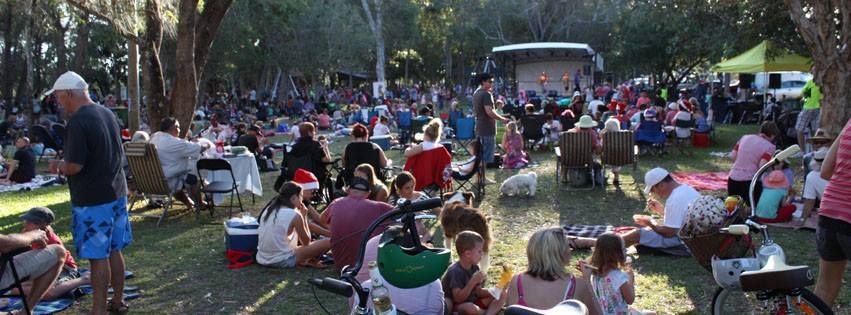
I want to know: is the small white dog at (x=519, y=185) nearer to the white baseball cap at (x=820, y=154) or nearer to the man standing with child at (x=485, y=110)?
the man standing with child at (x=485, y=110)

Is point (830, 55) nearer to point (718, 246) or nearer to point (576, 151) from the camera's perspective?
point (576, 151)

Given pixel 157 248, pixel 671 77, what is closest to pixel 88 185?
pixel 157 248

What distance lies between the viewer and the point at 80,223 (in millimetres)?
5043

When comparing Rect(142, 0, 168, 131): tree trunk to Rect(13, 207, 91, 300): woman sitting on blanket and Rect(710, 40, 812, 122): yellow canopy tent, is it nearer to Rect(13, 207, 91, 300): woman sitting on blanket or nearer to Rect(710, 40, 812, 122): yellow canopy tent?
Rect(13, 207, 91, 300): woman sitting on blanket

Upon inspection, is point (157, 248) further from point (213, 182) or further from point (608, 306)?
point (608, 306)

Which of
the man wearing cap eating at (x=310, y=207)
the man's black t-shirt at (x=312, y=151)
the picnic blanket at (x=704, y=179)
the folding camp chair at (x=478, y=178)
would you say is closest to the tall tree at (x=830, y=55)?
the picnic blanket at (x=704, y=179)

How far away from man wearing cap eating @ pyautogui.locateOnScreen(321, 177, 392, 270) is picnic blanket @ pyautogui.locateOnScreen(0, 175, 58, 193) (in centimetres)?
896

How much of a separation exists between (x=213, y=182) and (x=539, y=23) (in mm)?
37544

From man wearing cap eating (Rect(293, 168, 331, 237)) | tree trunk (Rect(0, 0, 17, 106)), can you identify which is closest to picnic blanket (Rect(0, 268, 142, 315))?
man wearing cap eating (Rect(293, 168, 331, 237))

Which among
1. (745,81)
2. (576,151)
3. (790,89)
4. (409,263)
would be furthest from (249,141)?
(790,89)

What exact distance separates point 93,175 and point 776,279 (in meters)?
3.89

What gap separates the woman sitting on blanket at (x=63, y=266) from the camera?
18.2 feet

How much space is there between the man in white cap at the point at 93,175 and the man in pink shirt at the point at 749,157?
20.7 ft

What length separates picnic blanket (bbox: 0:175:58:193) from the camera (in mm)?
12906
